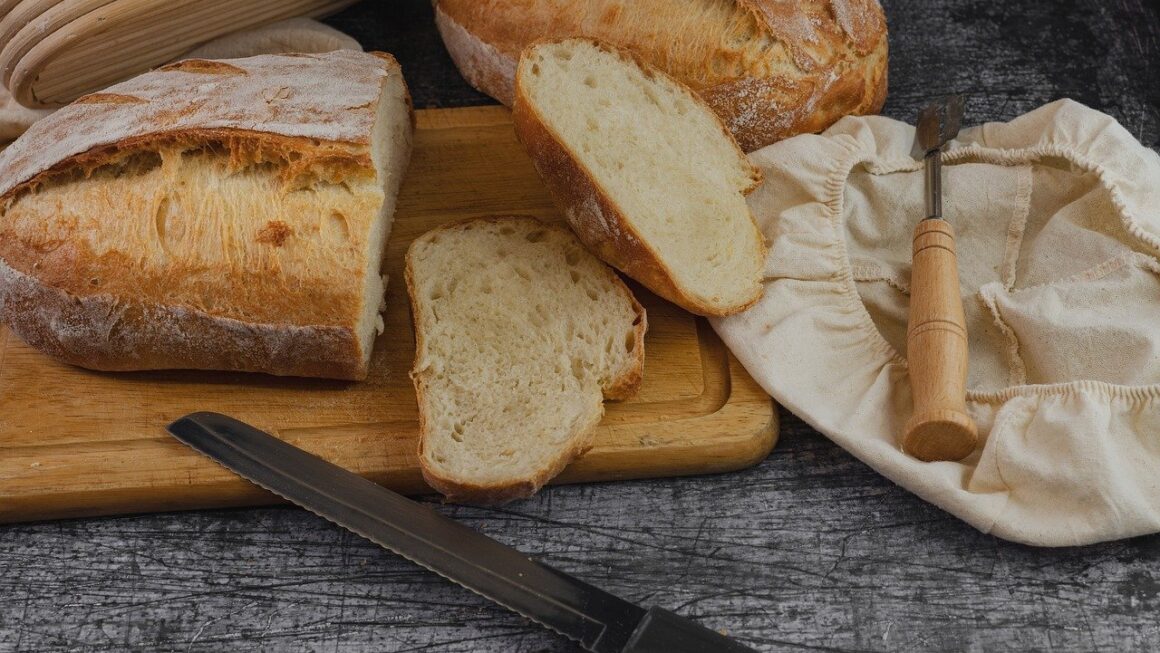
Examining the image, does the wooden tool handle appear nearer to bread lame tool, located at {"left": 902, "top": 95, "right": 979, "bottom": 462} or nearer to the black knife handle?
bread lame tool, located at {"left": 902, "top": 95, "right": 979, "bottom": 462}

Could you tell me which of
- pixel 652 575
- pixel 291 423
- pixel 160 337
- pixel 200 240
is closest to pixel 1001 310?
pixel 652 575

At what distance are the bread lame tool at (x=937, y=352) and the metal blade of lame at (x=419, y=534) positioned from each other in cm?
79

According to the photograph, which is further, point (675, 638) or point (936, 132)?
point (936, 132)

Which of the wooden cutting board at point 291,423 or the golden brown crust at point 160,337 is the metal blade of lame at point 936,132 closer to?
the wooden cutting board at point 291,423

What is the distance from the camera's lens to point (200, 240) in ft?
8.21

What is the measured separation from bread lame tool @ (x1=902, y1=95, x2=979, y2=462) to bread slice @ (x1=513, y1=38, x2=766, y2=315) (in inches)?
16.2

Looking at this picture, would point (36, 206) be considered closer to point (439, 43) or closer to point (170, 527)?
point (170, 527)

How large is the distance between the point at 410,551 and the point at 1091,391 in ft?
5.07

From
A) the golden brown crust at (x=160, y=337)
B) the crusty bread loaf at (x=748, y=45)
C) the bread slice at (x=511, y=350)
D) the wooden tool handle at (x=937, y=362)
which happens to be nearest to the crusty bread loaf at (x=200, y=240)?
the golden brown crust at (x=160, y=337)

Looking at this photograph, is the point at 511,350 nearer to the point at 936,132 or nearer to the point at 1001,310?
the point at 1001,310

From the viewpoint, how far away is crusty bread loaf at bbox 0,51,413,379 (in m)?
2.50

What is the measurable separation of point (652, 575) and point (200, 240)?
4.33ft

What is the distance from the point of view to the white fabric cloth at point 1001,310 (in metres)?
2.29

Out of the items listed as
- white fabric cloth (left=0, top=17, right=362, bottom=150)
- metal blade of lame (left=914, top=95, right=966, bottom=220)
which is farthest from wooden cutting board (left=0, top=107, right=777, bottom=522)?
white fabric cloth (left=0, top=17, right=362, bottom=150)
